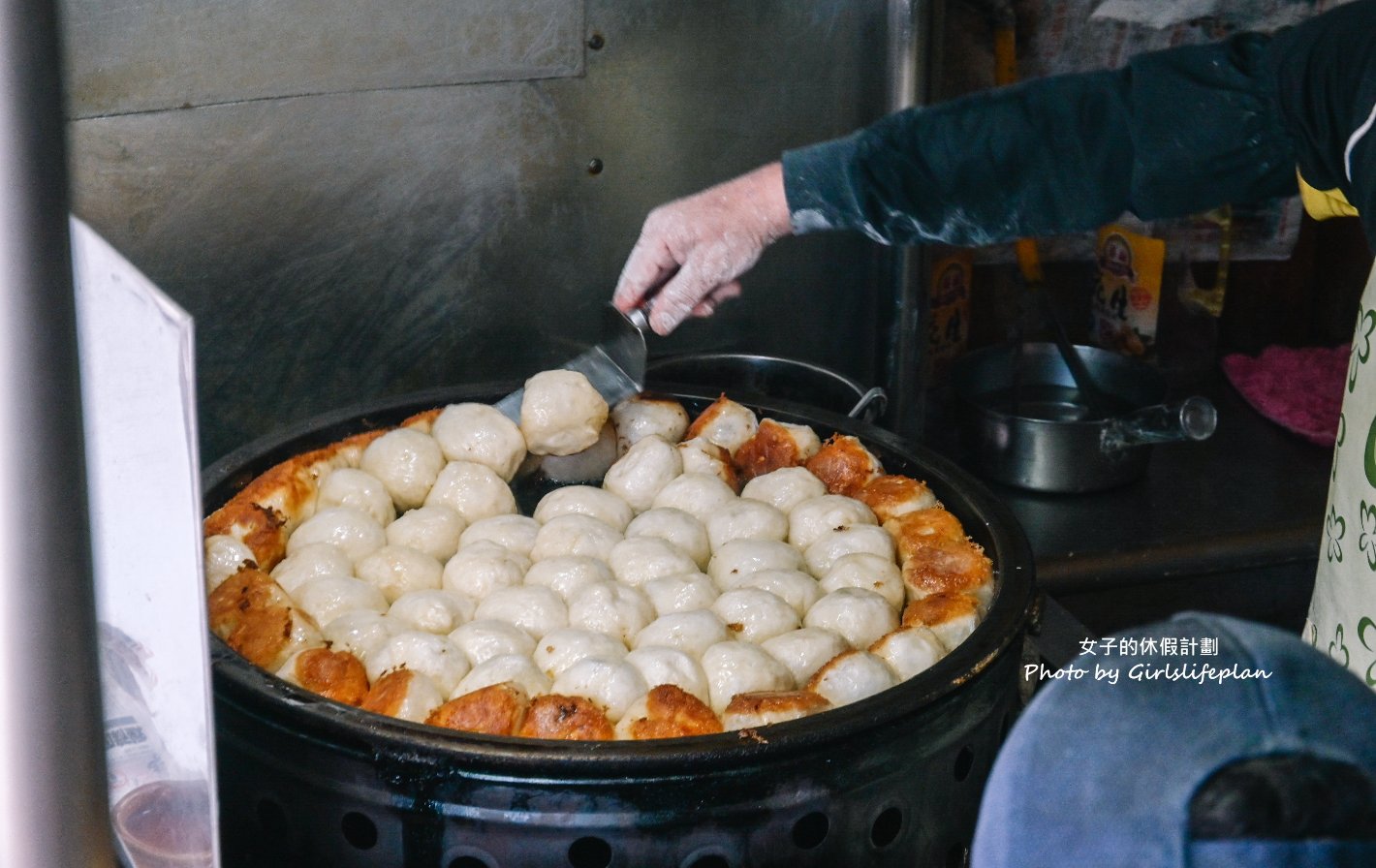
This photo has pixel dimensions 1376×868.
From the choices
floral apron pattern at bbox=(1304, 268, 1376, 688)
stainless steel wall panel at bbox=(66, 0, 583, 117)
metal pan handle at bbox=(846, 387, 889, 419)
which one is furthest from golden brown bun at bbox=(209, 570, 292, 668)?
floral apron pattern at bbox=(1304, 268, 1376, 688)

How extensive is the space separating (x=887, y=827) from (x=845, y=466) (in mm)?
829

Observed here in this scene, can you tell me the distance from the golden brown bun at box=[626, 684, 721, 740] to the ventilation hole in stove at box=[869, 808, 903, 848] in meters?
0.23

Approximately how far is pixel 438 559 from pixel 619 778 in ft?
2.61

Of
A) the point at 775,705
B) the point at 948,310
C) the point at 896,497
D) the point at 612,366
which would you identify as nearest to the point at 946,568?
the point at 896,497

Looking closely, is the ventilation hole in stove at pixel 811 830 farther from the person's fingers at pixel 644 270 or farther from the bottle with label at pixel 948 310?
the bottle with label at pixel 948 310

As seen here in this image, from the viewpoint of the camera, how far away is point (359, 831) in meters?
1.50

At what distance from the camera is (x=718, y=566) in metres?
2.04

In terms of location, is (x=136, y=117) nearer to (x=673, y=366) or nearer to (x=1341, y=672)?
(x=673, y=366)

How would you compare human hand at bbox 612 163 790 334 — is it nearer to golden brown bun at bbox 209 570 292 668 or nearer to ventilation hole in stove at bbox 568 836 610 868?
golden brown bun at bbox 209 570 292 668

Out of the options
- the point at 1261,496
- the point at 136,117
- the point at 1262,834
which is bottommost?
the point at 1261,496

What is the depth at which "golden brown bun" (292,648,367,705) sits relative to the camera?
5.36ft

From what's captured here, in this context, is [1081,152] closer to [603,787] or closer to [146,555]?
[603,787]

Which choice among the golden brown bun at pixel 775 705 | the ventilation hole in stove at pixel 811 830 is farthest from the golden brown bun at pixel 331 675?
the ventilation hole in stove at pixel 811 830

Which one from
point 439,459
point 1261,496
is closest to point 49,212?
point 439,459
